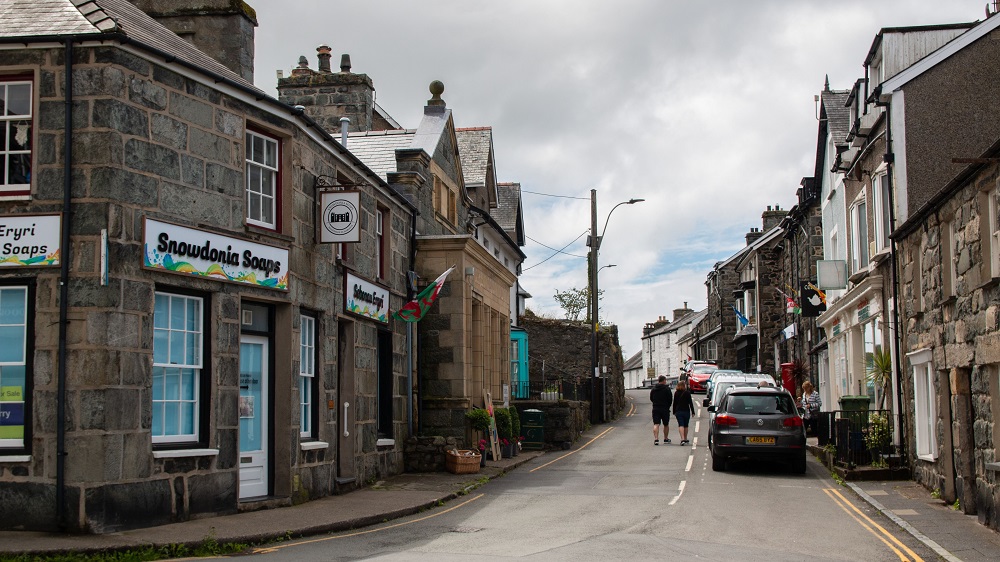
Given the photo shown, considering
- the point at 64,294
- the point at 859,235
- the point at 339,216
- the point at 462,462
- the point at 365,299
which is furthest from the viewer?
the point at 859,235

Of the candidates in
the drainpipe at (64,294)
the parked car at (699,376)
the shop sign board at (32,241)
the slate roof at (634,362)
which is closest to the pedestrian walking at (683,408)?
the drainpipe at (64,294)

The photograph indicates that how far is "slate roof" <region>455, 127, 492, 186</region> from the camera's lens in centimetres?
3272

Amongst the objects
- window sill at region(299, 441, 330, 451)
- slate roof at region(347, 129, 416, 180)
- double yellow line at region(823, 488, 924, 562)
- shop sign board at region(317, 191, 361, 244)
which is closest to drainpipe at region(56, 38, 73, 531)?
window sill at region(299, 441, 330, 451)

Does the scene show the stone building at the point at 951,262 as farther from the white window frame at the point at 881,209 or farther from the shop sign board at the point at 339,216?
the shop sign board at the point at 339,216

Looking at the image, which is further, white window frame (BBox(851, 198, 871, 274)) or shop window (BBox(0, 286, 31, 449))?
white window frame (BBox(851, 198, 871, 274))

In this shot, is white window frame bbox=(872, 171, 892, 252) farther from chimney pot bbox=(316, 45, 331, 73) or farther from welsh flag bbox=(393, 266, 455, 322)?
chimney pot bbox=(316, 45, 331, 73)

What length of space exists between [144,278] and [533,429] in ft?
55.5

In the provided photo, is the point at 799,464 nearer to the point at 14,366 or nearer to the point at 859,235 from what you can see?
the point at 859,235

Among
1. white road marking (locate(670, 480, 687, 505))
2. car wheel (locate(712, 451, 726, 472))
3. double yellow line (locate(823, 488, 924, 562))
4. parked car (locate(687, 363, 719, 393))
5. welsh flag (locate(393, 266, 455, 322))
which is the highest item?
welsh flag (locate(393, 266, 455, 322))

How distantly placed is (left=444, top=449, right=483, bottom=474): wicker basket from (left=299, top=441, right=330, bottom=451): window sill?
15.1 ft

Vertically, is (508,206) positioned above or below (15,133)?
above

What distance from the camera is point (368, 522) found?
44.0 feet

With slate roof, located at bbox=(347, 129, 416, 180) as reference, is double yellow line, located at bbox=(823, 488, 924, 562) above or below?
below

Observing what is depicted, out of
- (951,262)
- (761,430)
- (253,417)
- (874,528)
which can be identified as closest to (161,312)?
(253,417)
